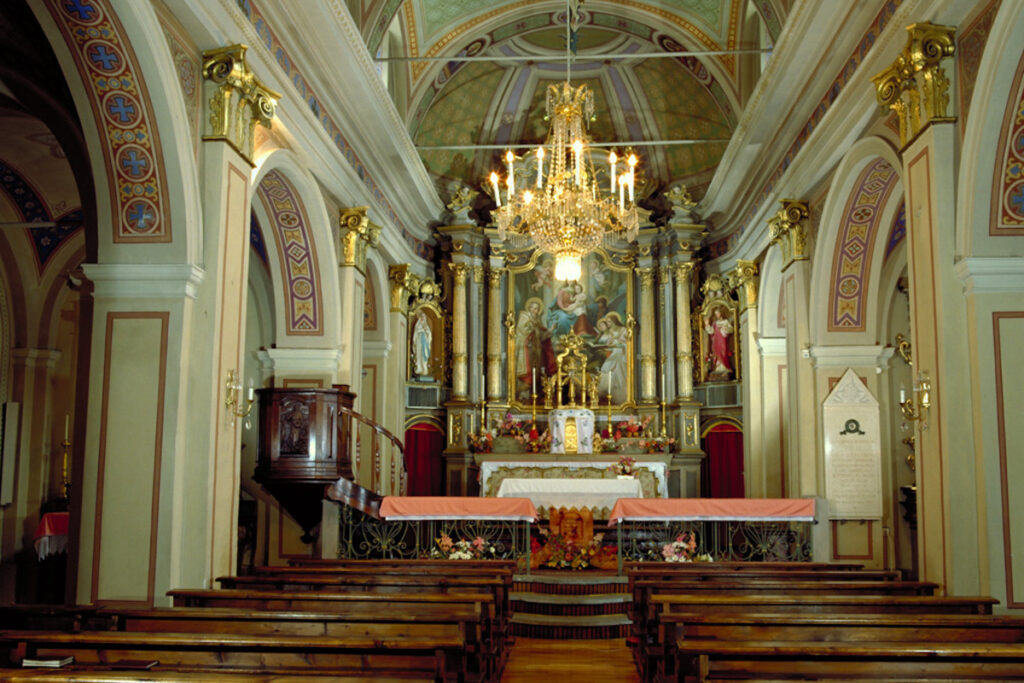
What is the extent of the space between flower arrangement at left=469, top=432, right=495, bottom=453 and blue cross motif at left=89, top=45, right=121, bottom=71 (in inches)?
395

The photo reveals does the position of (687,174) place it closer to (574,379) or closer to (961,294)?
(574,379)

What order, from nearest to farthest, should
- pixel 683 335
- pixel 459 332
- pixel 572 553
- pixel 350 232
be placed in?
pixel 572 553 < pixel 350 232 < pixel 683 335 < pixel 459 332

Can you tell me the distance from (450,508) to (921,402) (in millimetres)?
4610

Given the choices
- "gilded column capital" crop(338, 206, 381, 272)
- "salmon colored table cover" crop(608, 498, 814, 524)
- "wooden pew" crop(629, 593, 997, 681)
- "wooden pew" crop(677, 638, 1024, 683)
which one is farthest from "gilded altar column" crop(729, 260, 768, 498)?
"wooden pew" crop(677, 638, 1024, 683)

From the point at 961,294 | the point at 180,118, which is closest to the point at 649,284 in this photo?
the point at 961,294

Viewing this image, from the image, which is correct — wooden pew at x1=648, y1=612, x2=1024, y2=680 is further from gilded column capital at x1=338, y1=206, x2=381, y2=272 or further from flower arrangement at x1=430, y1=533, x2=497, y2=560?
gilded column capital at x1=338, y1=206, x2=381, y2=272

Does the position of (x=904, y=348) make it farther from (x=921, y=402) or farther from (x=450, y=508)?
(x=450, y=508)

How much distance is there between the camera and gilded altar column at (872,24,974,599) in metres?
7.08

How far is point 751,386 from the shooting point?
1480 cm

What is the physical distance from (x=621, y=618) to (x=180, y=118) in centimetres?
584

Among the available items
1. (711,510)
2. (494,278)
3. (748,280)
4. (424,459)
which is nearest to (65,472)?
(424,459)

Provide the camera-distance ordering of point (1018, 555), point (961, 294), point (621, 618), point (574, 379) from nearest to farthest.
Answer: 1. point (1018, 555)
2. point (961, 294)
3. point (621, 618)
4. point (574, 379)

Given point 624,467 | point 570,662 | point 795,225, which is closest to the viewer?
point 570,662

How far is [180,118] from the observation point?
24.3 ft
